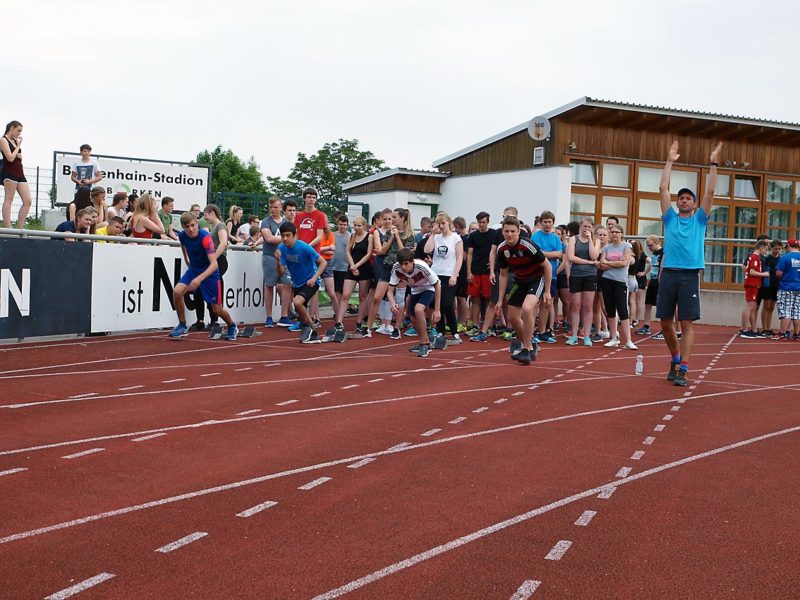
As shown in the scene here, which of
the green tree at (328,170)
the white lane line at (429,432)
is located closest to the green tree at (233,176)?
the green tree at (328,170)

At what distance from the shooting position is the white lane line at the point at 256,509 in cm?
472

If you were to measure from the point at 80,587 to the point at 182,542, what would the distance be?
2.13ft

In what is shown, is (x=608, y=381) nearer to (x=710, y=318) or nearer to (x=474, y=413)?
(x=474, y=413)

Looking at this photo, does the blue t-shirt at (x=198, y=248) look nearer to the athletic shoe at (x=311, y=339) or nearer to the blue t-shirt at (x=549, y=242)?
the athletic shoe at (x=311, y=339)

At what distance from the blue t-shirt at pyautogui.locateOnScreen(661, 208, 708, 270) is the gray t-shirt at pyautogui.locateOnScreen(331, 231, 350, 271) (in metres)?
6.74

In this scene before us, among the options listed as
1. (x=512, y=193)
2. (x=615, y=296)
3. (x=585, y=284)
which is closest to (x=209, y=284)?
(x=585, y=284)

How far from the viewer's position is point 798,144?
2953 centimetres

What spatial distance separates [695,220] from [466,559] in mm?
7132

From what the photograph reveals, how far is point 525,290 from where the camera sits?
465 inches

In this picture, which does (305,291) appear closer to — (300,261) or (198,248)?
(300,261)

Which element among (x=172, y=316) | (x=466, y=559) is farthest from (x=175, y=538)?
(x=172, y=316)

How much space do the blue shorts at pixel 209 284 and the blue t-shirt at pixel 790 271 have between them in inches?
455

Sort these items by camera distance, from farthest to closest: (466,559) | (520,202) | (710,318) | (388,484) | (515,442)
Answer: (520,202) < (710,318) < (515,442) < (388,484) < (466,559)

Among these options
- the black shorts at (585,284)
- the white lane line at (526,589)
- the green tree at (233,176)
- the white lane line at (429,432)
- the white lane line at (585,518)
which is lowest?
the white lane line at (526,589)
